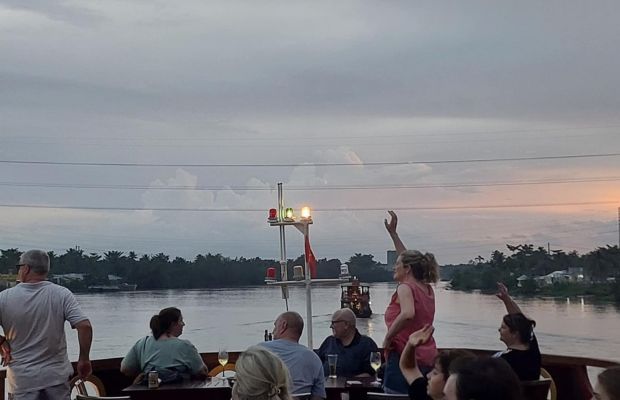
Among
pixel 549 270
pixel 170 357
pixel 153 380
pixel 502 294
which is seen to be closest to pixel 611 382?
pixel 502 294

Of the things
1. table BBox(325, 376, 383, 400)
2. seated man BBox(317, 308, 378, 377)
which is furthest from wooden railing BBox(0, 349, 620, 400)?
table BBox(325, 376, 383, 400)

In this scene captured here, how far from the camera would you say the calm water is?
87.9 feet

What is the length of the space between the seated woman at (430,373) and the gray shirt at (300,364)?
150 cm

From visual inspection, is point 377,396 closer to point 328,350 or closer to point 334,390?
point 334,390

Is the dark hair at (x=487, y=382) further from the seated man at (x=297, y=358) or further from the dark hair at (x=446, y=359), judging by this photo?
the seated man at (x=297, y=358)

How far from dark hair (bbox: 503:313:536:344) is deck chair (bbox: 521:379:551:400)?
25 centimetres

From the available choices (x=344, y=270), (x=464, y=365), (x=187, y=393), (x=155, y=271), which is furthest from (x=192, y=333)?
(x=464, y=365)

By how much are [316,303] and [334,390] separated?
39.3m

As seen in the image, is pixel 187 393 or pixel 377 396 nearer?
pixel 377 396

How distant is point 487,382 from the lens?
6.25 ft

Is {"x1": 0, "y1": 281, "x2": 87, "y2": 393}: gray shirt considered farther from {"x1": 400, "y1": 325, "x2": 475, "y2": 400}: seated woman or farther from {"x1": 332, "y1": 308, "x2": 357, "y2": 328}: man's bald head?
{"x1": 400, "y1": 325, "x2": 475, "y2": 400}: seated woman

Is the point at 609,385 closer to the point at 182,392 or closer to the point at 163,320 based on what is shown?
the point at 182,392

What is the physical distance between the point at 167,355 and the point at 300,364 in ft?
3.99

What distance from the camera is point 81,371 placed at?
4.46 metres
